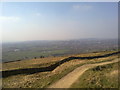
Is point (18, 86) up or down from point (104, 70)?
down

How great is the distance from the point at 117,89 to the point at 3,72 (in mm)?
26176

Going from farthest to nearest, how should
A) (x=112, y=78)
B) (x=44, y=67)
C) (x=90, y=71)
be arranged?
(x=44, y=67), (x=90, y=71), (x=112, y=78)

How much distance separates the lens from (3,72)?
35.9m

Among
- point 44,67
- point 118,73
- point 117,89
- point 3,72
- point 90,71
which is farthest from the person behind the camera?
point 44,67

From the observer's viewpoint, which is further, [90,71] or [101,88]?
[90,71]

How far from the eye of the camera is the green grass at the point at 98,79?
21606 mm

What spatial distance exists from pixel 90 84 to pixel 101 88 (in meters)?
1.68

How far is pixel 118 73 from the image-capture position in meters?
24.8

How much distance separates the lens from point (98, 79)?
76.3 feet

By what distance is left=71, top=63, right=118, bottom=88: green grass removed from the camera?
21606 mm

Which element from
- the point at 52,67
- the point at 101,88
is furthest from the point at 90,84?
the point at 52,67

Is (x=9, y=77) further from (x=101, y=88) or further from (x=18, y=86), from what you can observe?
(x=101, y=88)

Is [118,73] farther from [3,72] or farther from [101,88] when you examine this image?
[3,72]

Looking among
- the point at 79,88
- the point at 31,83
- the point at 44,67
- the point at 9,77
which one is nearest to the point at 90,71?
the point at 79,88
